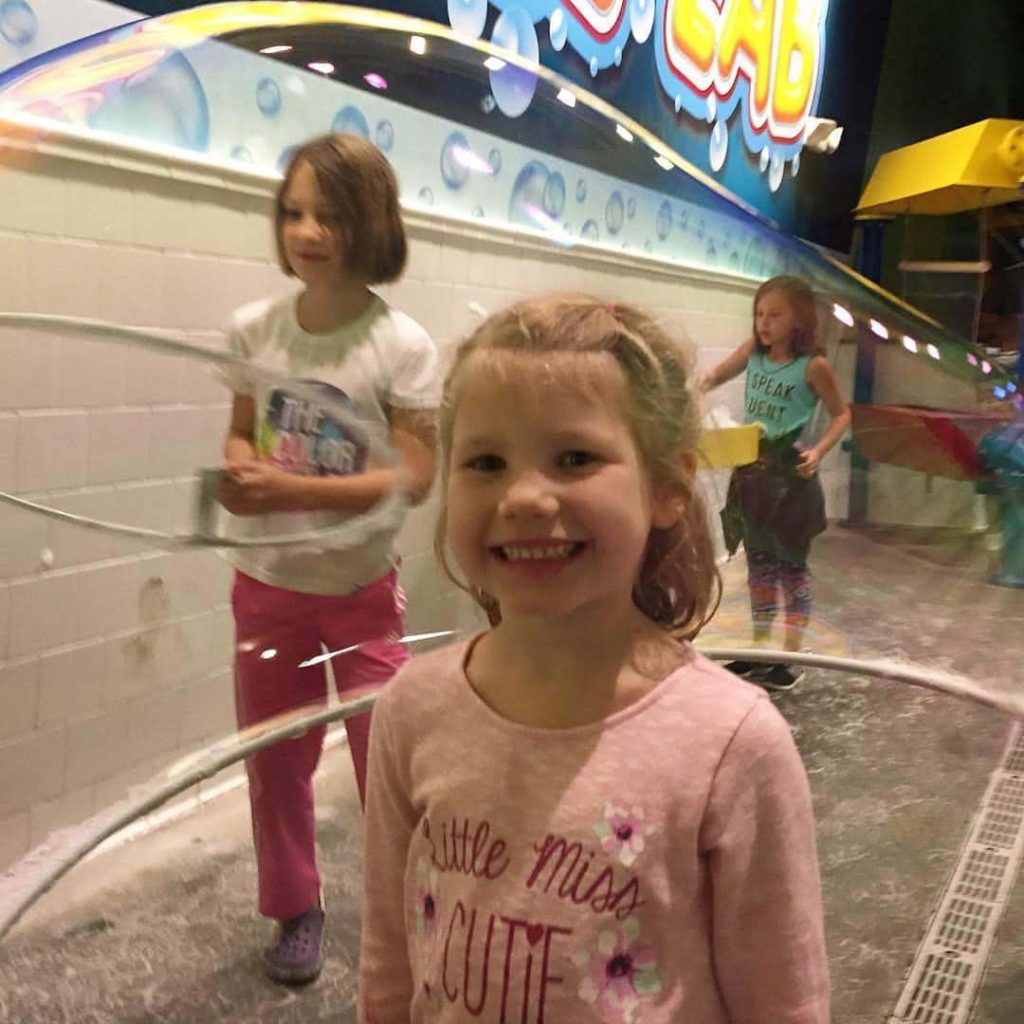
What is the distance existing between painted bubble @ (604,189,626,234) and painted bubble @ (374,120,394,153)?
0.90 ft

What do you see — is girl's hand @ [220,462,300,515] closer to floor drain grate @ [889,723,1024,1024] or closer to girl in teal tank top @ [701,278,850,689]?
girl in teal tank top @ [701,278,850,689]

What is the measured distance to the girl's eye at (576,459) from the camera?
23.9 inches

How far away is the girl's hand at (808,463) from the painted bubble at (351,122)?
2.25ft

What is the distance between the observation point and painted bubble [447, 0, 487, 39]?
1.76 metres

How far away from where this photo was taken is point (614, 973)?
0.60 meters

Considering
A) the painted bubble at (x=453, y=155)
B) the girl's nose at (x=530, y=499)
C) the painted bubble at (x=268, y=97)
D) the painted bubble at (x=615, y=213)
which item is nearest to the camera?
the girl's nose at (x=530, y=499)

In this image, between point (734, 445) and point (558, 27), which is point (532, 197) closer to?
point (734, 445)

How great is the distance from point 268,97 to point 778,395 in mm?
670

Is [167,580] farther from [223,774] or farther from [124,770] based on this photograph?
[223,774]

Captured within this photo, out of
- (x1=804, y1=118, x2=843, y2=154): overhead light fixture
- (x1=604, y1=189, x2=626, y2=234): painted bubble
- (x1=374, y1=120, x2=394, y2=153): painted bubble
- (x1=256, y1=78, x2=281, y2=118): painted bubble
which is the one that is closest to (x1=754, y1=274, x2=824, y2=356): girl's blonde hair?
(x1=604, y1=189, x2=626, y2=234): painted bubble

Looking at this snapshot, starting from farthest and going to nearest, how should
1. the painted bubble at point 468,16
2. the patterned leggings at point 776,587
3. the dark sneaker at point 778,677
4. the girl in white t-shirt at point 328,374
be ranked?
the dark sneaker at point 778,677
the painted bubble at point 468,16
the patterned leggings at point 776,587
the girl in white t-shirt at point 328,374

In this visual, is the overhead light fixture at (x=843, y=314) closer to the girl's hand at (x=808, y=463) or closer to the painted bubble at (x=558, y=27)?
the girl's hand at (x=808, y=463)

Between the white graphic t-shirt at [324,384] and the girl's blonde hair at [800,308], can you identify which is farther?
the girl's blonde hair at [800,308]

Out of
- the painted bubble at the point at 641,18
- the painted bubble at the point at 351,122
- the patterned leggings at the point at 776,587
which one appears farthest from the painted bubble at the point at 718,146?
the painted bubble at the point at 351,122
